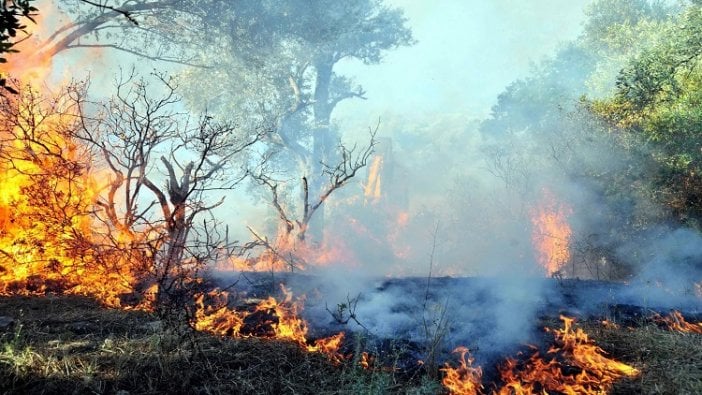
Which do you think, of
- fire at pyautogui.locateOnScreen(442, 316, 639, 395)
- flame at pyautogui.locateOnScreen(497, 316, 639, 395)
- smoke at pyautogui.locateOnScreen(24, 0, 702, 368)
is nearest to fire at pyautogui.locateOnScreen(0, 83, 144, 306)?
smoke at pyautogui.locateOnScreen(24, 0, 702, 368)

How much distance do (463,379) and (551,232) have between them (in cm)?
1845

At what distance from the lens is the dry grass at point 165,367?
4238 millimetres

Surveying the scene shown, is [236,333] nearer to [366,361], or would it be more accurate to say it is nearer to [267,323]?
[267,323]

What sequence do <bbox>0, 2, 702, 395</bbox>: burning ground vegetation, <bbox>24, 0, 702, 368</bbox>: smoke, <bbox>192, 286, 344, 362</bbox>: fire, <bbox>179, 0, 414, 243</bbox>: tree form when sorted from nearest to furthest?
<bbox>0, 2, 702, 395</bbox>: burning ground vegetation < <bbox>192, 286, 344, 362</bbox>: fire < <bbox>24, 0, 702, 368</bbox>: smoke < <bbox>179, 0, 414, 243</bbox>: tree

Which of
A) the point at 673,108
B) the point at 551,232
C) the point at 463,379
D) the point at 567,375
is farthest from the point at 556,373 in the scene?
the point at 551,232

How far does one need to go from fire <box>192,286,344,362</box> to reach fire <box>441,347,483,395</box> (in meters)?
1.36

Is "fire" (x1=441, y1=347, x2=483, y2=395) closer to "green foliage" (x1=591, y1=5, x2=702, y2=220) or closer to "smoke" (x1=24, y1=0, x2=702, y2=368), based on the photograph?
"smoke" (x1=24, y1=0, x2=702, y2=368)

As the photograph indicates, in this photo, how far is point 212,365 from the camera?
15.8 feet

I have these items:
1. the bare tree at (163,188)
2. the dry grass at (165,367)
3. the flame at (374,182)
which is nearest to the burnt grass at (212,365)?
the dry grass at (165,367)

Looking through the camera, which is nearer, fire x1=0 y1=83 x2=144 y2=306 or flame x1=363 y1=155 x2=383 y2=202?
fire x1=0 y1=83 x2=144 y2=306

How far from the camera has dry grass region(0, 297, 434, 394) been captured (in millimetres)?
4238

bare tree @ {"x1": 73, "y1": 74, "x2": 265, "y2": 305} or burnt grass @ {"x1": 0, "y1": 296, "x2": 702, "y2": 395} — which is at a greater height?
bare tree @ {"x1": 73, "y1": 74, "x2": 265, "y2": 305}

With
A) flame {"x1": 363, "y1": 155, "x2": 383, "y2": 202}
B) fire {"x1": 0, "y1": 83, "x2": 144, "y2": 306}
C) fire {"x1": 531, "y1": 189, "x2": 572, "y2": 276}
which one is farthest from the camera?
flame {"x1": 363, "y1": 155, "x2": 383, "y2": 202}

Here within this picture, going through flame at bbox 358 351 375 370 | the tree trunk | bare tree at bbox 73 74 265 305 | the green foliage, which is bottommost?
flame at bbox 358 351 375 370
